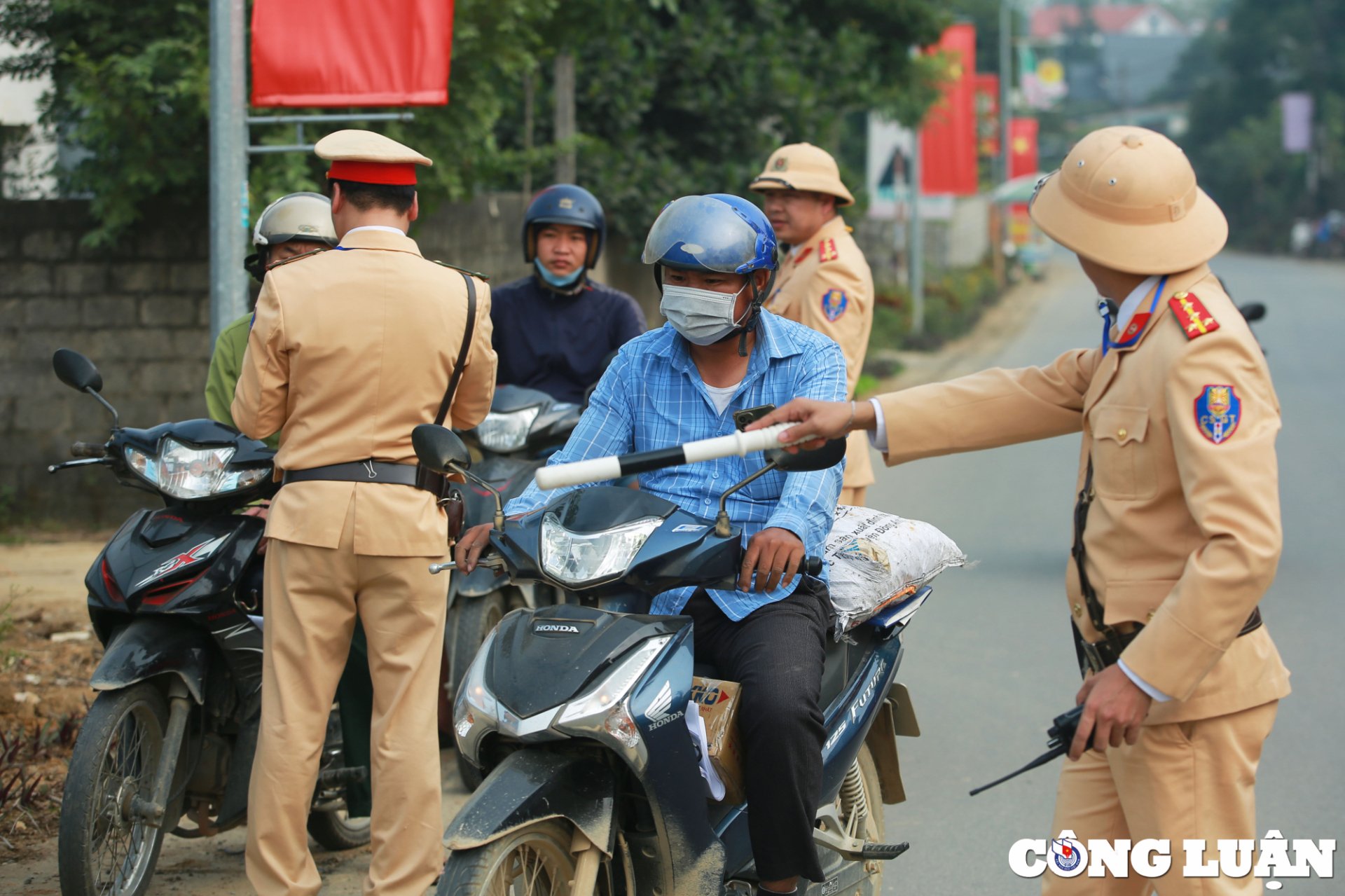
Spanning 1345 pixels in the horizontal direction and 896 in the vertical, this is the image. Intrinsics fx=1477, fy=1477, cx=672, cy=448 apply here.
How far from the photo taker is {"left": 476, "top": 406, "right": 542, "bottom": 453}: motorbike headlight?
5.37 m

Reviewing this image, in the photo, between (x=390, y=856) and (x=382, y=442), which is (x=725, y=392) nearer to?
(x=382, y=442)

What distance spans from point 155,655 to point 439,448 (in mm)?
1167

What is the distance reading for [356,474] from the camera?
12.0ft

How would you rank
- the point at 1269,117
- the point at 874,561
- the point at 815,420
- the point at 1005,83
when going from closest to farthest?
1. the point at 815,420
2. the point at 874,561
3. the point at 1005,83
4. the point at 1269,117

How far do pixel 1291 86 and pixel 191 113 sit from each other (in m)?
62.5

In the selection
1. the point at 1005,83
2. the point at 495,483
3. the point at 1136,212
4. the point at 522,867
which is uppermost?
the point at 1005,83

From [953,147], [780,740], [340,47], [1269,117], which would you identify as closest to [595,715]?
[780,740]

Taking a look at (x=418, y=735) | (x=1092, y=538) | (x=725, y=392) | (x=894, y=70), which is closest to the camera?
(x=1092, y=538)

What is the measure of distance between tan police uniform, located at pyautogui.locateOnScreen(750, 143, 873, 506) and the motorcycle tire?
2127 millimetres

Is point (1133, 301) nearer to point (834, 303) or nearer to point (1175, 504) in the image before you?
point (1175, 504)

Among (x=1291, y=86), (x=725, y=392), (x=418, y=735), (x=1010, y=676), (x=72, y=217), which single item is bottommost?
(x=1010, y=676)

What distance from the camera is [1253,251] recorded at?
59.0 metres

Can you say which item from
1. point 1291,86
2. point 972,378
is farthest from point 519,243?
point 1291,86

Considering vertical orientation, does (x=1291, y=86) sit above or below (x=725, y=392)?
above
